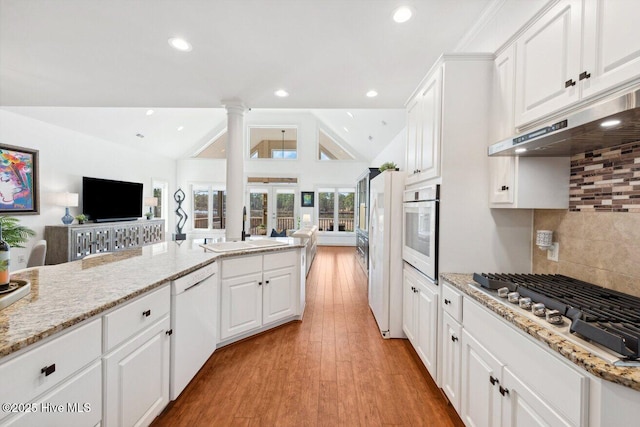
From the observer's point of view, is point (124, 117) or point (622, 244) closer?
point (622, 244)

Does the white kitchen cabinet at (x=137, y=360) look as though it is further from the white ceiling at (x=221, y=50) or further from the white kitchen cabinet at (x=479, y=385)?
the white ceiling at (x=221, y=50)

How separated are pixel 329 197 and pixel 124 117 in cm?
585

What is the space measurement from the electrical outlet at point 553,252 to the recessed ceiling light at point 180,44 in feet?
10.1

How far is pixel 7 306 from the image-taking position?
1.12m

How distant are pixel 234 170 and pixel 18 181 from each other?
367 centimetres

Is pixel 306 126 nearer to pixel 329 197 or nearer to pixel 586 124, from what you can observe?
pixel 329 197

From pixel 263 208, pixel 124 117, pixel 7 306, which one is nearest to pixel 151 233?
pixel 124 117

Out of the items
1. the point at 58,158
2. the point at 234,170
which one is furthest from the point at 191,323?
the point at 58,158

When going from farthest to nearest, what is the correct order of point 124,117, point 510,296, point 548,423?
point 124,117
point 510,296
point 548,423

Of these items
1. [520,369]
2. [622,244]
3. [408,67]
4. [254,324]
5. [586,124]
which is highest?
[408,67]

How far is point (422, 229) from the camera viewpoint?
213cm

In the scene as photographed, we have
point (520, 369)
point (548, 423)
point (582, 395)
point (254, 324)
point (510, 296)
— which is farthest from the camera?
point (254, 324)

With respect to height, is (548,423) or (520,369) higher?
(520,369)

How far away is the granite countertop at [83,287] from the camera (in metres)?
0.95
